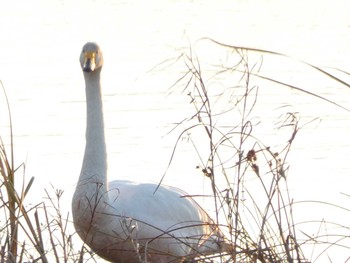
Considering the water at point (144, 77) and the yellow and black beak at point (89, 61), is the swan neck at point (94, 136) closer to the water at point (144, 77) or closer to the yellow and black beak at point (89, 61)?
the yellow and black beak at point (89, 61)

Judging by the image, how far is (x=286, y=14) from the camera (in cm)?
1850

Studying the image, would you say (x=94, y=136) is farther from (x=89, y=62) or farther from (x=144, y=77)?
(x=144, y=77)

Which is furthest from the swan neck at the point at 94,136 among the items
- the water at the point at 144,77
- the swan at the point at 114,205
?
the water at the point at 144,77

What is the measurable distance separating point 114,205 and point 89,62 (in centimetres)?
106

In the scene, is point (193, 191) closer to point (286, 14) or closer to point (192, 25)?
point (192, 25)

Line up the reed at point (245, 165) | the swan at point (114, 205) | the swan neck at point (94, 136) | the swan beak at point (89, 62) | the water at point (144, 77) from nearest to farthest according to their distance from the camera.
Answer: the reed at point (245, 165), the swan at point (114, 205), the swan neck at point (94, 136), the swan beak at point (89, 62), the water at point (144, 77)

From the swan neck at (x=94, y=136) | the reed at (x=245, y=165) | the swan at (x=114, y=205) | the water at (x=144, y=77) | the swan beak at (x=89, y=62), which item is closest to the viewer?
the reed at (x=245, y=165)

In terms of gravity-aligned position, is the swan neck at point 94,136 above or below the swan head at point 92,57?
below

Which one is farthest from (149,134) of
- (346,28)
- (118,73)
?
(346,28)

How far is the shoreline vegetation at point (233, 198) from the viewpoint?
3922 millimetres

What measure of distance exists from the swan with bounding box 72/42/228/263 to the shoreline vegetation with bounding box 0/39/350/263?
17 centimetres

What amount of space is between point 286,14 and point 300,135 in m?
8.19

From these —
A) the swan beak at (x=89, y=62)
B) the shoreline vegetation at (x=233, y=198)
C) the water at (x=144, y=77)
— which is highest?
the water at (x=144, y=77)

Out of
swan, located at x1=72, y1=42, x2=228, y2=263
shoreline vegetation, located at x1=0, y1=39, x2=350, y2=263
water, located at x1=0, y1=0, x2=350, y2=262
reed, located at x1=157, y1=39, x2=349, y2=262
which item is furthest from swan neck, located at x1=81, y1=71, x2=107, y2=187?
water, located at x1=0, y1=0, x2=350, y2=262
